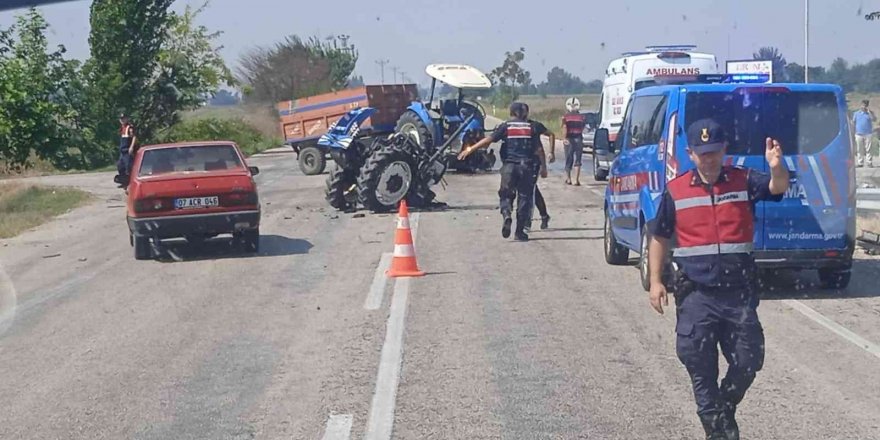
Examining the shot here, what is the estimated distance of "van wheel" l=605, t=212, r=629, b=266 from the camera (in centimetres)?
1332

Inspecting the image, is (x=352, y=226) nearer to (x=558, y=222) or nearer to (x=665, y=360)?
(x=558, y=222)

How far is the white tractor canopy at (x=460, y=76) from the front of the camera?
2788cm

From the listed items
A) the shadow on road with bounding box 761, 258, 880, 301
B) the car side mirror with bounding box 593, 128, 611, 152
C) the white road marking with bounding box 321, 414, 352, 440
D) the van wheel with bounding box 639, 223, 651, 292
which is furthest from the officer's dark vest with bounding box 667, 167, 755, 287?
the car side mirror with bounding box 593, 128, 611, 152

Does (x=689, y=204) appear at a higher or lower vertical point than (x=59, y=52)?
lower

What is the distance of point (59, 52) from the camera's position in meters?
41.9

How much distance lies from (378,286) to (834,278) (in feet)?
14.6

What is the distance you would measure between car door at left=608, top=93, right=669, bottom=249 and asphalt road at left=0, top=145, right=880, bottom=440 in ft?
1.94

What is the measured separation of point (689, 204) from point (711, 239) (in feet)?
0.70

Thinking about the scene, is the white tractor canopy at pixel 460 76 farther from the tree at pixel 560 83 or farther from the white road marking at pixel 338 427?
the tree at pixel 560 83

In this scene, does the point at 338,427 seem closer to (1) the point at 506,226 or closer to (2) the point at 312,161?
(1) the point at 506,226

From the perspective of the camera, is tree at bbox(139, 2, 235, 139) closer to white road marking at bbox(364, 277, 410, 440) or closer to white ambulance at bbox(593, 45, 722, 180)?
white ambulance at bbox(593, 45, 722, 180)

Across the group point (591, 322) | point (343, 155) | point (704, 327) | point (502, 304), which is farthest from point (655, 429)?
point (343, 155)

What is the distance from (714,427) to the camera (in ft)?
19.9

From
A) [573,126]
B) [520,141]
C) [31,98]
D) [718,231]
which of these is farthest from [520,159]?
[31,98]
